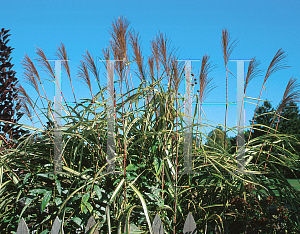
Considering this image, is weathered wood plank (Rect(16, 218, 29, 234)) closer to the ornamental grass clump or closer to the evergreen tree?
the ornamental grass clump

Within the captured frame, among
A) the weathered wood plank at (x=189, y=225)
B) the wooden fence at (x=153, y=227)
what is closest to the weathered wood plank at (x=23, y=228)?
the wooden fence at (x=153, y=227)

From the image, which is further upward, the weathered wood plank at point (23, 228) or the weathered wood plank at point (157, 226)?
the weathered wood plank at point (157, 226)

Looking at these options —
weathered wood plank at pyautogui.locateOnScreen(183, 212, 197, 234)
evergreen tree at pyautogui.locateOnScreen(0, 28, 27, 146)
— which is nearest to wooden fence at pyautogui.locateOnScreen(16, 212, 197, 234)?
weathered wood plank at pyautogui.locateOnScreen(183, 212, 197, 234)

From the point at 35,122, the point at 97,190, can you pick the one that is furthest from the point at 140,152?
the point at 35,122

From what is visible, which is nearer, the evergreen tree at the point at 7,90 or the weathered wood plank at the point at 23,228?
the weathered wood plank at the point at 23,228

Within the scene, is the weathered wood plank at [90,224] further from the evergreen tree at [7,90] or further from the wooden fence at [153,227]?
the evergreen tree at [7,90]

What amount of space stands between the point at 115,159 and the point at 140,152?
210mm

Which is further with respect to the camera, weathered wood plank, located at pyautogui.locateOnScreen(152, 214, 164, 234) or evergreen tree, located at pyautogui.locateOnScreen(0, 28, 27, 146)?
evergreen tree, located at pyautogui.locateOnScreen(0, 28, 27, 146)

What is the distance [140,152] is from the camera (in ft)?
5.96

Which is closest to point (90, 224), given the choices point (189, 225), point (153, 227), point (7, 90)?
point (153, 227)

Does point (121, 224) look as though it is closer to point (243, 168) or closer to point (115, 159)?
point (115, 159)

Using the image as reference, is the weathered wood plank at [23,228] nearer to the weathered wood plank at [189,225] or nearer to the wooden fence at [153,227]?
the wooden fence at [153,227]

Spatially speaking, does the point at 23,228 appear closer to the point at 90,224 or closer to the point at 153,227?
the point at 90,224

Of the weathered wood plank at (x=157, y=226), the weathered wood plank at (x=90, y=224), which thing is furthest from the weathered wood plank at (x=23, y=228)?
the weathered wood plank at (x=157, y=226)
